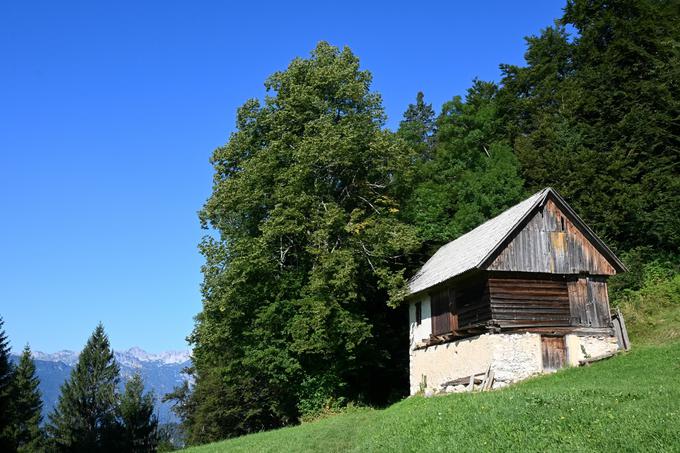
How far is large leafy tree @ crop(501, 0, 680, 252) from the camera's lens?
3722cm

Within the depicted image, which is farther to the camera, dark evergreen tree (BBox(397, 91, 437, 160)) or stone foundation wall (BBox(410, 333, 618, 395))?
dark evergreen tree (BBox(397, 91, 437, 160))

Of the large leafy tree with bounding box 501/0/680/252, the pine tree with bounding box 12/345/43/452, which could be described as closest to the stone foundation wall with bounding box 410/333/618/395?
the large leafy tree with bounding box 501/0/680/252

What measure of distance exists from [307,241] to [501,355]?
13.4 metres

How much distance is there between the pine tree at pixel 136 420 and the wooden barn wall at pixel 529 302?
49.9 m

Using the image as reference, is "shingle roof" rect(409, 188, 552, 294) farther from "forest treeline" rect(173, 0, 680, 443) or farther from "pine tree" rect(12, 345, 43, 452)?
"pine tree" rect(12, 345, 43, 452)

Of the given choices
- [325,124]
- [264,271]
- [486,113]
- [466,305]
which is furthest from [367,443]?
[486,113]

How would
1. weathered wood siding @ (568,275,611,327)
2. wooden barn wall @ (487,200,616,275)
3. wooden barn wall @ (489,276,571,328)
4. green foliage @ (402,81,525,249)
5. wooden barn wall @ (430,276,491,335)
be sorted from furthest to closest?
1. green foliage @ (402,81,525,249)
2. weathered wood siding @ (568,275,611,327)
3. wooden barn wall @ (487,200,616,275)
4. wooden barn wall @ (430,276,491,335)
5. wooden barn wall @ (489,276,571,328)

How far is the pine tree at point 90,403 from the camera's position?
62.7 m

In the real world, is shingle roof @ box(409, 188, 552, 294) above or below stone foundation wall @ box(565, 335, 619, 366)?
above

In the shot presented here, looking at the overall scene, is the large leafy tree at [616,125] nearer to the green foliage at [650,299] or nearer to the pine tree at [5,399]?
the green foliage at [650,299]

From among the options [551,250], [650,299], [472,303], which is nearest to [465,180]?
[650,299]

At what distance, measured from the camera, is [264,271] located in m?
32.6

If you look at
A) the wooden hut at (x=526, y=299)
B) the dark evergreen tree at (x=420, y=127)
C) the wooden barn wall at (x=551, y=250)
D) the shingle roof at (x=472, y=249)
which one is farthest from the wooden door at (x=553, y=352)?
the dark evergreen tree at (x=420, y=127)

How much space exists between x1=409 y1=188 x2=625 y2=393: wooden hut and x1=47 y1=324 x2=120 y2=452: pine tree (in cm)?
4707
